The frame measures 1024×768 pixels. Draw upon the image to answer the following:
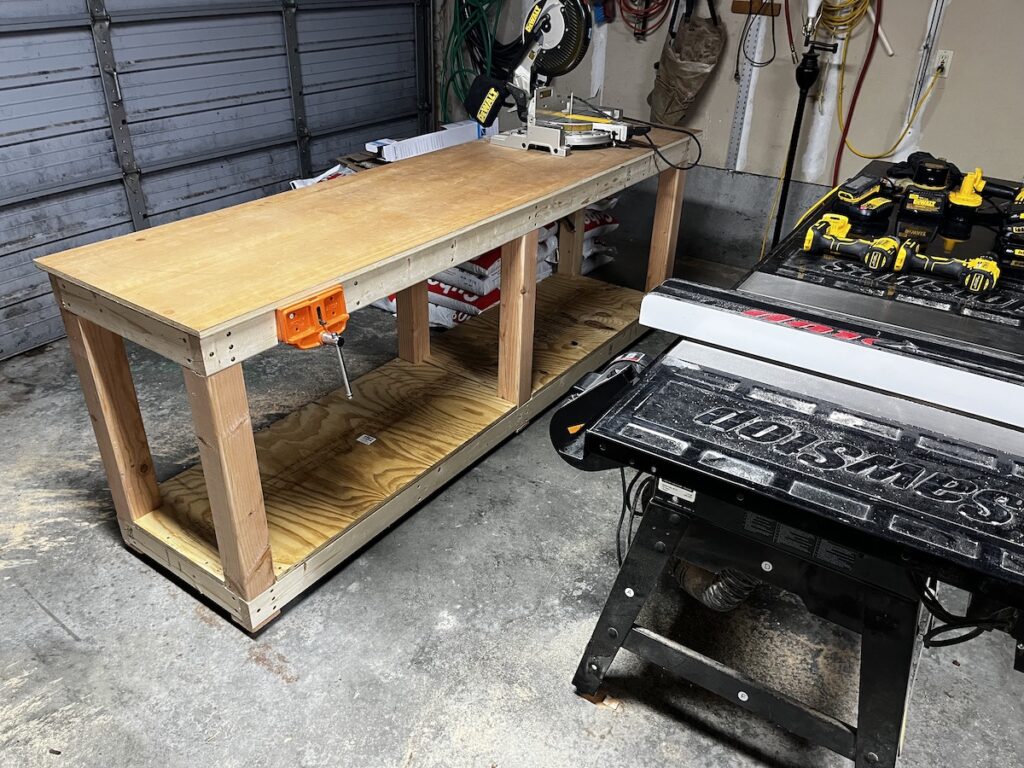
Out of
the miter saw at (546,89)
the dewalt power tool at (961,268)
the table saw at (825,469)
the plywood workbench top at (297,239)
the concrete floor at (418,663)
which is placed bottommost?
the concrete floor at (418,663)

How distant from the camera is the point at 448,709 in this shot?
5.44 ft

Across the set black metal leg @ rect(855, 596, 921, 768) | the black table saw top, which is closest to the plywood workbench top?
the black table saw top

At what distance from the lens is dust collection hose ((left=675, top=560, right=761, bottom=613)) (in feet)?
5.53

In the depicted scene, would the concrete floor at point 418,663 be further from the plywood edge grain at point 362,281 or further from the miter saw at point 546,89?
the miter saw at point 546,89

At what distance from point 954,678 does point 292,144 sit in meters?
3.76

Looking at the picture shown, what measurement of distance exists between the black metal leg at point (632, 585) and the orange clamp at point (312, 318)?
780 millimetres

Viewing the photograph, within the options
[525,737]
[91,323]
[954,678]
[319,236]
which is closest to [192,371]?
[91,323]

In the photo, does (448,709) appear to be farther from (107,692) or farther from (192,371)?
(192,371)

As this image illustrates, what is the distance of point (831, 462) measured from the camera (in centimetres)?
119

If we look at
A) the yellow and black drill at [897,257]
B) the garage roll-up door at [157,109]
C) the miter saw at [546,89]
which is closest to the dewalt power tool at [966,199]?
the yellow and black drill at [897,257]

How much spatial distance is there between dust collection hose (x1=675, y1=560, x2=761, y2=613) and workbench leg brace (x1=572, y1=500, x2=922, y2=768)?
9.2 inches

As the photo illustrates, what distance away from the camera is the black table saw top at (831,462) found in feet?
3.46

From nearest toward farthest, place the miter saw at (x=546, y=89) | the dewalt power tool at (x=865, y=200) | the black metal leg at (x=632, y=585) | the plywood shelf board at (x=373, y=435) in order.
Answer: the black metal leg at (x=632, y=585), the plywood shelf board at (x=373, y=435), the dewalt power tool at (x=865, y=200), the miter saw at (x=546, y=89)

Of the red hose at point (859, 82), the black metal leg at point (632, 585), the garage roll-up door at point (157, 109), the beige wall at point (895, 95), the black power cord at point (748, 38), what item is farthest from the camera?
the black power cord at point (748, 38)
